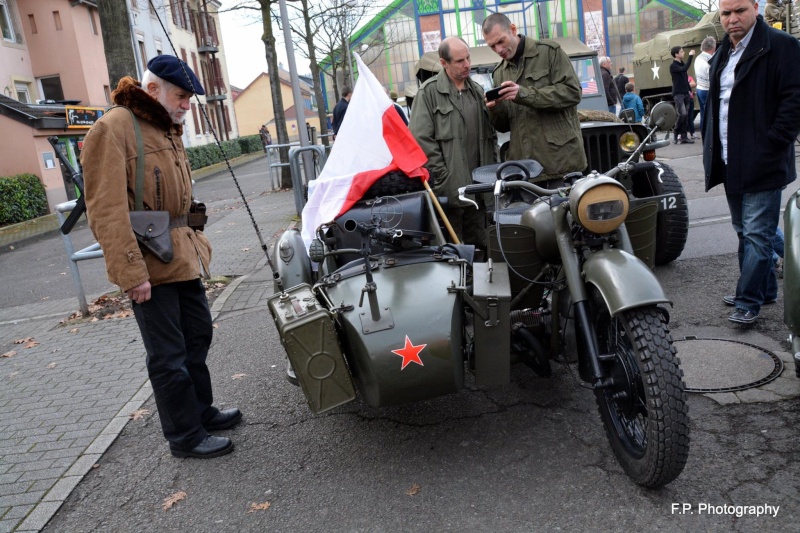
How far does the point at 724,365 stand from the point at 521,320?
1278mm

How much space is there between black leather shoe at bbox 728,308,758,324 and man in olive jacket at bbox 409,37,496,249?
1.96 meters

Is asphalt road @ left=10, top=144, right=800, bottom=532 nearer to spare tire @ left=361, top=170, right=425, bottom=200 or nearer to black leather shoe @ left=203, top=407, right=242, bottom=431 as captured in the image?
black leather shoe @ left=203, top=407, right=242, bottom=431

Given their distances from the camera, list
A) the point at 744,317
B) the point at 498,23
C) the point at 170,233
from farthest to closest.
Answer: the point at 498,23
the point at 744,317
the point at 170,233

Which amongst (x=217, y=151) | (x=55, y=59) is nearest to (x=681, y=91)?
Result: (x=55, y=59)

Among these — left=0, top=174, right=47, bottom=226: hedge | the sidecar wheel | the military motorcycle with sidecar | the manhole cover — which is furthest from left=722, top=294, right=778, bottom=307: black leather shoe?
left=0, top=174, right=47, bottom=226: hedge

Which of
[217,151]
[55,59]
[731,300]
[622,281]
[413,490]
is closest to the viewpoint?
[622,281]

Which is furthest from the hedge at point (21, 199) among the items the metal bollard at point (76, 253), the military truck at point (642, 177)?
the military truck at point (642, 177)

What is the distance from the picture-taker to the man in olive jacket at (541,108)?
502 cm

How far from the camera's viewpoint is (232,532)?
3.03 meters

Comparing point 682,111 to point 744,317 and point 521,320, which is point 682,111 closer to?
point 744,317

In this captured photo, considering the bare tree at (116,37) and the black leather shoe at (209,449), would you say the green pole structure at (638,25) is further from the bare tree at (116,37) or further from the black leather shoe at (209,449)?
the black leather shoe at (209,449)

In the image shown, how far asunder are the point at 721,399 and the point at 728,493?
2.88ft

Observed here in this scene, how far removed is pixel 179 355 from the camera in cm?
366

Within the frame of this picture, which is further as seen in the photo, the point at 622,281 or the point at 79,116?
the point at 79,116
